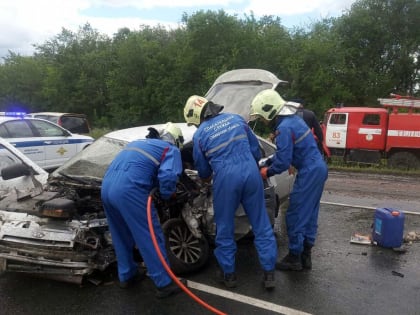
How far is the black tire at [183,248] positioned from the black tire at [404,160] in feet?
39.6

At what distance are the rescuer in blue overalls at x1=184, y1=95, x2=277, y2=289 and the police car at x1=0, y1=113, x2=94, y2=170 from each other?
230 inches

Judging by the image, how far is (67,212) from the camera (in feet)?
12.9

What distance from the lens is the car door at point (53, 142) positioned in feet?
32.3

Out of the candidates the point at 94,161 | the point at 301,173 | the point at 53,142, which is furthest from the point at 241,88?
the point at 53,142

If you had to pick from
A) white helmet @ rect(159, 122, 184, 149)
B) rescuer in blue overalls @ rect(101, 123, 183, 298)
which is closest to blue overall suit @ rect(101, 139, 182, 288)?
rescuer in blue overalls @ rect(101, 123, 183, 298)

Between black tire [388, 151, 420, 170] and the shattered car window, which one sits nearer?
the shattered car window

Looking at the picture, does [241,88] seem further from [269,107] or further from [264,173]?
[264,173]

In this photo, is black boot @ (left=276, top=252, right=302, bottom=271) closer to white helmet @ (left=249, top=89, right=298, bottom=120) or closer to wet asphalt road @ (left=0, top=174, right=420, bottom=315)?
wet asphalt road @ (left=0, top=174, right=420, bottom=315)

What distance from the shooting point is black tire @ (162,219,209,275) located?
4268 millimetres

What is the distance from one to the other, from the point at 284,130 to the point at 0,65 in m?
50.4

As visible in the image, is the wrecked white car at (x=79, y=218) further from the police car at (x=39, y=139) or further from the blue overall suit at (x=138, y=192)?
the police car at (x=39, y=139)

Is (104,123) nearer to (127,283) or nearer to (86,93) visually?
(86,93)

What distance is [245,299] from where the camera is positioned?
12.6 feet

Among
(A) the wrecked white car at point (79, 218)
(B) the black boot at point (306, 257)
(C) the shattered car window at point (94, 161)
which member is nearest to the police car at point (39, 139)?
(A) the wrecked white car at point (79, 218)
